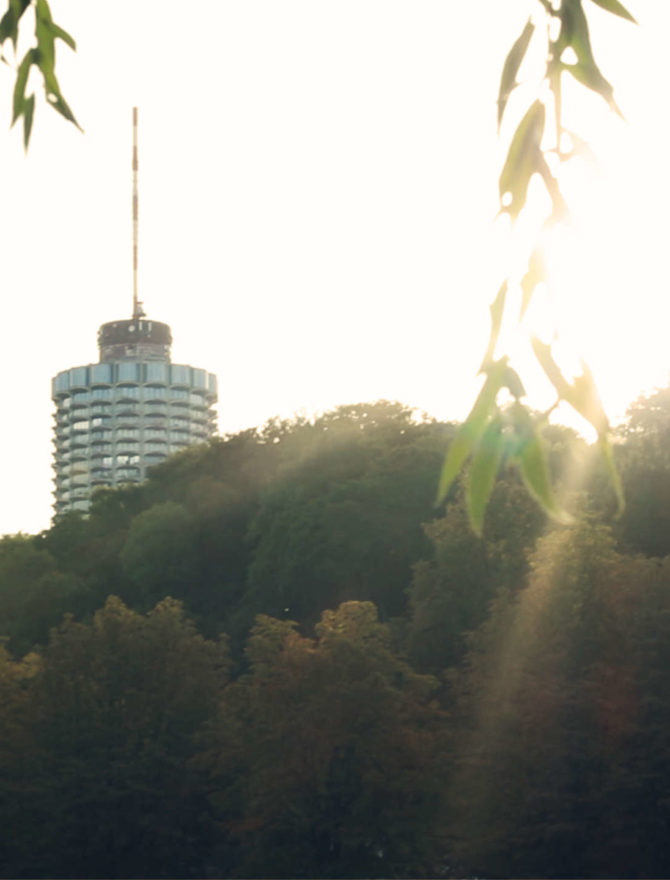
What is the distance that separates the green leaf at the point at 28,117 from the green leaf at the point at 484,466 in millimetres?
2663

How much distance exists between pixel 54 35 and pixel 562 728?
43.1 metres

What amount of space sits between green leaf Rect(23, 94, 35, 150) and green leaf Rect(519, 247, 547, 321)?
8.12ft

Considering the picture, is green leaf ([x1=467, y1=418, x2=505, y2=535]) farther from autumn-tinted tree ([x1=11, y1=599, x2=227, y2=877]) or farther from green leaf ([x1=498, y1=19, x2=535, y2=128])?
autumn-tinted tree ([x1=11, y1=599, x2=227, y2=877])

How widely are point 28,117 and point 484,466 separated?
9.21 feet

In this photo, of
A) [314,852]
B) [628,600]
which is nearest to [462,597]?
[628,600]

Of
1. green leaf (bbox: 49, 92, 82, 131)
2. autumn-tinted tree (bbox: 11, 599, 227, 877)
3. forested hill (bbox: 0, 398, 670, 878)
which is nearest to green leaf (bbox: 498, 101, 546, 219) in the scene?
green leaf (bbox: 49, 92, 82, 131)

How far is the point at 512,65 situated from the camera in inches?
209

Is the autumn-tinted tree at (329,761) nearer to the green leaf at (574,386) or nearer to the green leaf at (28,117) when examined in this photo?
the green leaf at (28,117)

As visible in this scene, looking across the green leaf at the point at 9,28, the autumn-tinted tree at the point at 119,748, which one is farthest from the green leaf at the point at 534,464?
the autumn-tinted tree at the point at 119,748

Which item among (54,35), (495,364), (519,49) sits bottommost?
(495,364)

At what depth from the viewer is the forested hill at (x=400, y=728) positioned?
46.9m

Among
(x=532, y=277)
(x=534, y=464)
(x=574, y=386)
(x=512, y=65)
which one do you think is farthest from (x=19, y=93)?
(x=534, y=464)

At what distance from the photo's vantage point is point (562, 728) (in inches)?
1887

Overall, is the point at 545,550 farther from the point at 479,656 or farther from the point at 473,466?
the point at 473,466
